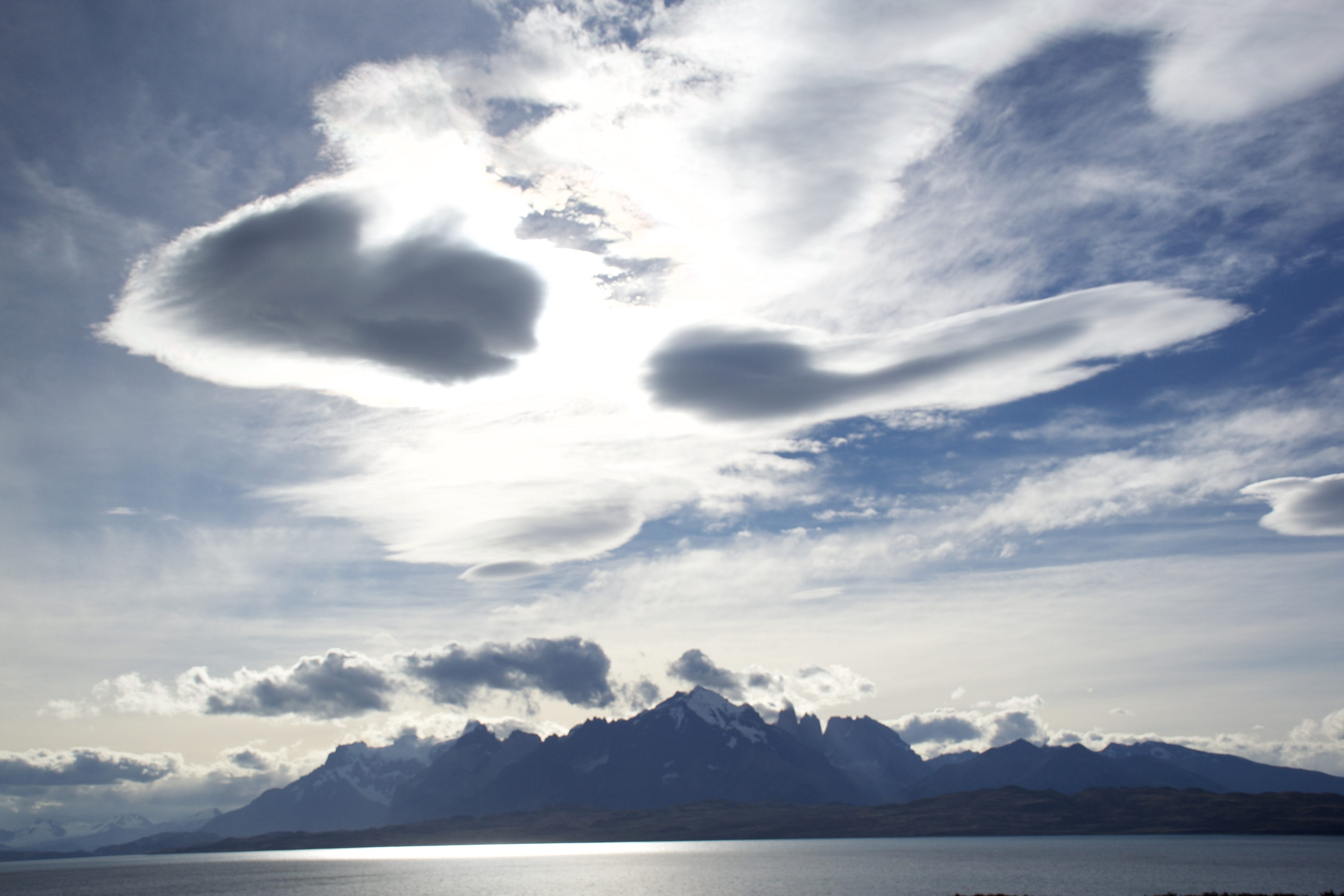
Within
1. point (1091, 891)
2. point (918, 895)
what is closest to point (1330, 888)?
point (1091, 891)

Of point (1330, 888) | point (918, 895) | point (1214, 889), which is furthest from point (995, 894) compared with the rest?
point (1330, 888)

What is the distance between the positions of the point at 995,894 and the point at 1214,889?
8415 centimetres

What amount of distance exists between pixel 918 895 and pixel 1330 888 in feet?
294

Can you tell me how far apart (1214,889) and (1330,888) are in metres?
23.0

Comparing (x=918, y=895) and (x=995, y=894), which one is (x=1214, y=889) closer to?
(x=918, y=895)

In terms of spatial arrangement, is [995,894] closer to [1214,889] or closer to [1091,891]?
[1091,891]

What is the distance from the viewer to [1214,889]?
636 ft

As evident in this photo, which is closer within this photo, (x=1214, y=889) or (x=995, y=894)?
(x=995, y=894)

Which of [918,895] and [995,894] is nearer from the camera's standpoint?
[995,894]

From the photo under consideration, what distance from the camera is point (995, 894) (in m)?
149

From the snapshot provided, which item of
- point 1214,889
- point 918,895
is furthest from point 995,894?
point 1214,889

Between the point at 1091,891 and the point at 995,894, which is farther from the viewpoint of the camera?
the point at 1091,891

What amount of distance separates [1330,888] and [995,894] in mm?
99641

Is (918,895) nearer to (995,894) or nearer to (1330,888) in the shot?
(995,894)
